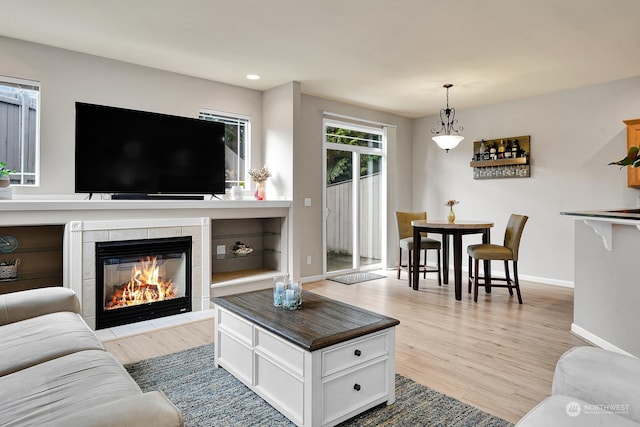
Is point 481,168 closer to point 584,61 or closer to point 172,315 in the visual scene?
point 584,61

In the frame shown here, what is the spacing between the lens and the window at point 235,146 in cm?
500

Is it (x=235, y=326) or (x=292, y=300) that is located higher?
(x=292, y=300)

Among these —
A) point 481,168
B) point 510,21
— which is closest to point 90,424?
point 510,21

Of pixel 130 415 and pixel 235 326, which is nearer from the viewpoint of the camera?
pixel 130 415

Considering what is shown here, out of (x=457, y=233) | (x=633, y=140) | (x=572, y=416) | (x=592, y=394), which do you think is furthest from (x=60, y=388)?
(x=633, y=140)

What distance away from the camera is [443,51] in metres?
3.83

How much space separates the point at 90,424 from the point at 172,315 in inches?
121

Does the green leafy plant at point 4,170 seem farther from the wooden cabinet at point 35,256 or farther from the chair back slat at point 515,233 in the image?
the chair back slat at point 515,233

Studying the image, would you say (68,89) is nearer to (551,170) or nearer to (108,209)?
(108,209)

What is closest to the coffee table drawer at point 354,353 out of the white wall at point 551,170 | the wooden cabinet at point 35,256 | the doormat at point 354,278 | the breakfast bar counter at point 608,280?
the breakfast bar counter at point 608,280

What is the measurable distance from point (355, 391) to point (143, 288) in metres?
2.62

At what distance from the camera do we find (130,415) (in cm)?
106

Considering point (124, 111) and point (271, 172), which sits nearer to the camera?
point (124, 111)

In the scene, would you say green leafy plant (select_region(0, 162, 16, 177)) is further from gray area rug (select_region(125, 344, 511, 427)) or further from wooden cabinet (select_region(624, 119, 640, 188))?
Result: wooden cabinet (select_region(624, 119, 640, 188))
